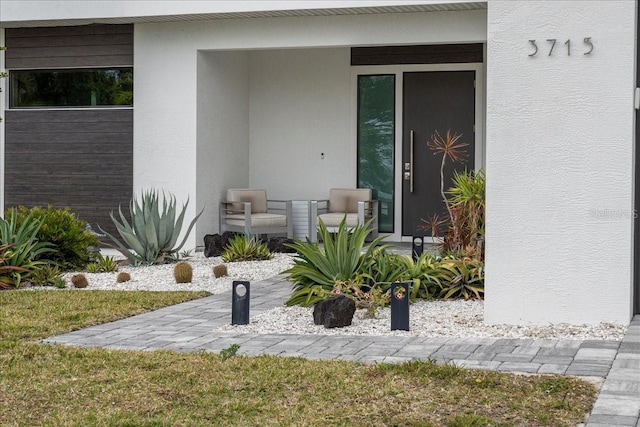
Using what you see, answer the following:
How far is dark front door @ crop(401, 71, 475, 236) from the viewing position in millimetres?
15328

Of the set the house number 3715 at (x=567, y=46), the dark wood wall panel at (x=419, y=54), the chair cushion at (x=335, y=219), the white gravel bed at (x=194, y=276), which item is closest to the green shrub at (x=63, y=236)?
the white gravel bed at (x=194, y=276)

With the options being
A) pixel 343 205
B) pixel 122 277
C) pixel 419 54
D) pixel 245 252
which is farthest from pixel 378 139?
pixel 122 277

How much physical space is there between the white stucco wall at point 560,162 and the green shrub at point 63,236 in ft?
19.0

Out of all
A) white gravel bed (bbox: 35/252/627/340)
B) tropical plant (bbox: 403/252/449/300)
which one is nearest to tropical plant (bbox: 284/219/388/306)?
white gravel bed (bbox: 35/252/627/340)

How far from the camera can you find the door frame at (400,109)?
15.1 metres

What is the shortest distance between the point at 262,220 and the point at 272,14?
2.95 meters

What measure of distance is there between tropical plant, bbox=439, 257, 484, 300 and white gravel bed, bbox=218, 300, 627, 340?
608mm

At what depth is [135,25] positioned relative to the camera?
1471 cm

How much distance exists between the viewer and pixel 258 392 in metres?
5.31

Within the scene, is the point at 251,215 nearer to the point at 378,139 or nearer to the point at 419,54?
the point at 378,139

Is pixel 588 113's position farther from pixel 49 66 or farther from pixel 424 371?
pixel 49 66

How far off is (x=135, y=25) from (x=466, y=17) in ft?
15.7

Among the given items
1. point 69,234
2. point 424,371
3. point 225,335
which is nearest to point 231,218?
point 69,234

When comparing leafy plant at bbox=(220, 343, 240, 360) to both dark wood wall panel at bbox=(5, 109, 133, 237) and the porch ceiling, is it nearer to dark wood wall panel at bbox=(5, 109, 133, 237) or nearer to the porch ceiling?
the porch ceiling
